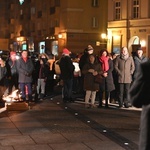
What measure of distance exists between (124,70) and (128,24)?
102 feet

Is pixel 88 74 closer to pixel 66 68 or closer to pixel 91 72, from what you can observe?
pixel 91 72

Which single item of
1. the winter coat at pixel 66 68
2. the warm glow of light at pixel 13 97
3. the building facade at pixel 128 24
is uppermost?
the building facade at pixel 128 24

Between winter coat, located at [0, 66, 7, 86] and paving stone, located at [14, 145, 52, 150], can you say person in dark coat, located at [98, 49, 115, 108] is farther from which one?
paving stone, located at [14, 145, 52, 150]

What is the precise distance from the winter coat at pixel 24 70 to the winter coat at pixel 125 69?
302 cm

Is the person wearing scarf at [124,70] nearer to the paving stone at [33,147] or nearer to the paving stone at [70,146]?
the paving stone at [70,146]

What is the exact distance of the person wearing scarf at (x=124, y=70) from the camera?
1438 centimetres

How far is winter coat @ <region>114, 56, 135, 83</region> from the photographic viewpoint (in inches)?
566

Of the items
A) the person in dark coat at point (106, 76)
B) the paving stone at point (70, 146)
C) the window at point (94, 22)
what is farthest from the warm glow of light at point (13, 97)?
the window at point (94, 22)

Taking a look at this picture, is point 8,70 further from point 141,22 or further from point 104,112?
point 141,22

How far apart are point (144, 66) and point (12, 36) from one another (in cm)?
7542

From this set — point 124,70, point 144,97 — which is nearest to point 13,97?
point 124,70

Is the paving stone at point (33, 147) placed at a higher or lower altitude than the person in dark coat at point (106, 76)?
lower

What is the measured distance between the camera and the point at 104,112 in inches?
532

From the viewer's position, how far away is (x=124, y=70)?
14.4 metres
